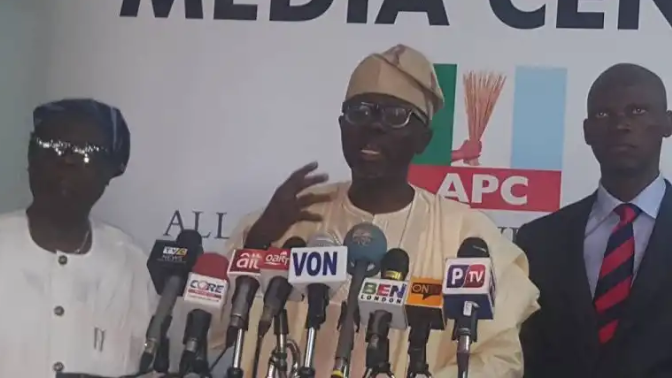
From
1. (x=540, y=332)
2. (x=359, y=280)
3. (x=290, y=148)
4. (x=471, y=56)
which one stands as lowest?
(x=540, y=332)

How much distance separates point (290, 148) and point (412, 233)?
417 millimetres

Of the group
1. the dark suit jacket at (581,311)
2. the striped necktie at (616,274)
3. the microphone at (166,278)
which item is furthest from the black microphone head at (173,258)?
the striped necktie at (616,274)

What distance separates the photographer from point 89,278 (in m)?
2.05

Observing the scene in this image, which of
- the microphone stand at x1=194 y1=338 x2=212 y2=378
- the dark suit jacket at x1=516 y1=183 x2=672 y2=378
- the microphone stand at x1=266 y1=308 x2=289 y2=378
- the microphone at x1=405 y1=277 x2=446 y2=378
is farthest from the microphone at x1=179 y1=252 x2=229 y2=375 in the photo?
the dark suit jacket at x1=516 y1=183 x2=672 y2=378

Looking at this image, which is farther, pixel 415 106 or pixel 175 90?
pixel 175 90

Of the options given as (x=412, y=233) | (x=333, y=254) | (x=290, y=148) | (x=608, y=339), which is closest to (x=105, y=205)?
(x=290, y=148)

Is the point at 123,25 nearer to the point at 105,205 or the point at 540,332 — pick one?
the point at 105,205

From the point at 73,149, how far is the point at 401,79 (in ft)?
2.33

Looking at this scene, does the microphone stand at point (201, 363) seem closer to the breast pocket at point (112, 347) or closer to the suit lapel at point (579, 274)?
the breast pocket at point (112, 347)

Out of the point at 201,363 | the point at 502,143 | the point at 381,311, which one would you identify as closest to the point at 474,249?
the point at 381,311

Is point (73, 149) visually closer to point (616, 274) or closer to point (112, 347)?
point (112, 347)

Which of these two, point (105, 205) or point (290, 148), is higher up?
point (290, 148)

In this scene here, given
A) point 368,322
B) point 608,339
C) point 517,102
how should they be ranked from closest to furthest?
point 368,322 → point 608,339 → point 517,102

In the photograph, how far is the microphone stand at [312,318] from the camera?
156cm
